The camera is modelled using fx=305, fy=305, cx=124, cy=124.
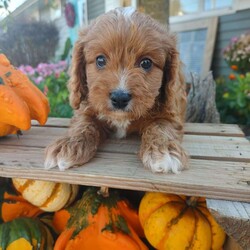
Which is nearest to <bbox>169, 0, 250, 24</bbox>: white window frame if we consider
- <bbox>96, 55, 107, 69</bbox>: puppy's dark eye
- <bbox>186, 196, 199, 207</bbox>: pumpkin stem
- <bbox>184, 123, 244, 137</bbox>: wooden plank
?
<bbox>184, 123, 244, 137</bbox>: wooden plank

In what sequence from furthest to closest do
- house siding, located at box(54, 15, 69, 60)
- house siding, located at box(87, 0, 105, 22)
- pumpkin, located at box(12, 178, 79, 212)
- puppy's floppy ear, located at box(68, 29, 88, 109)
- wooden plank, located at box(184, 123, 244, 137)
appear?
house siding, located at box(54, 15, 69, 60) → house siding, located at box(87, 0, 105, 22) → wooden plank, located at box(184, 123, 244, 137) → puppy's floppy ear, located at box(68, 29, 88, 109) → pumpkin, located at box(12, 178, 79, 212)

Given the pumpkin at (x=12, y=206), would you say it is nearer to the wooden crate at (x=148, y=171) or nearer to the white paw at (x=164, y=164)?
the wooden crate at (x=148, y=171)

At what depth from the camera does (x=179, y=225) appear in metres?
1.64

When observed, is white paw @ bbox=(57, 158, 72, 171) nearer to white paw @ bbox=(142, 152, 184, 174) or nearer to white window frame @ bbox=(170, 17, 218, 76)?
white paw @ bbox=(142, 152, 184, 174)

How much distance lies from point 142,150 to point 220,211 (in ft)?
1.85

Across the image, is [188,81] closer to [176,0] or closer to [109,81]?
[109,81]

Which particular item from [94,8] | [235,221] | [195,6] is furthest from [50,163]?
[94,8]

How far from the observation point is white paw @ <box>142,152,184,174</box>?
1497mm

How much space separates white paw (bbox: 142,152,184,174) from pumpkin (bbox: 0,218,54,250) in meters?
0.86

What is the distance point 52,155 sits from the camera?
1.60 metres

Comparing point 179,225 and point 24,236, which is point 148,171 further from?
point 24,236

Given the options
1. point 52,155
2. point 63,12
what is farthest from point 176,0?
point 52,155

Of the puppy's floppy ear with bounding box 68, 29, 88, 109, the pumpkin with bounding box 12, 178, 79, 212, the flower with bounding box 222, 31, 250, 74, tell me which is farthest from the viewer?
the flower with bounding box 222, 31, 250, 74

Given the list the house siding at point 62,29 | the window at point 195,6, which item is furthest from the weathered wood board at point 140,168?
the house siding at point 62,29
